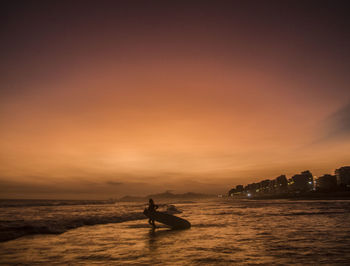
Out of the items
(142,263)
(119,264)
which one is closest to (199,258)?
(142,263)

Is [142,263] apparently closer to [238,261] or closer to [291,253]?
[238,261]

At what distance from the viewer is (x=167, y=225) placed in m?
21.9

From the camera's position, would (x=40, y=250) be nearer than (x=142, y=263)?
No

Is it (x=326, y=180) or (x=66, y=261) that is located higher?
(x=326, y=180)

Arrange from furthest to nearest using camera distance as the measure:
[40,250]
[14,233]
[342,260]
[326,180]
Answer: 1. [326,180]
2. [14,233]
3. [40,250]
4. [342,260]

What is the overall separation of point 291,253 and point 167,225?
42.2 ft

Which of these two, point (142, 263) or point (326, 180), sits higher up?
point (326, 180)

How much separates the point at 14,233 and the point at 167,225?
11.8m

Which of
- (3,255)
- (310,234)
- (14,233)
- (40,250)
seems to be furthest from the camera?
(14,233)

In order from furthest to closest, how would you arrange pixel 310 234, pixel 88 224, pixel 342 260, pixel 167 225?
pixel 88 224, pixel 167 225, pixel 310 234, pixel 342 260

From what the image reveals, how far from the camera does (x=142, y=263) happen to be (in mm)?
9727

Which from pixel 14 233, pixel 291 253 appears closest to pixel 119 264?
pixel 291 253

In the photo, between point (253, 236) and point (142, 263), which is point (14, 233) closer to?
point (142, 263)

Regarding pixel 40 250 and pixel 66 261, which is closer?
pixel 66 261
